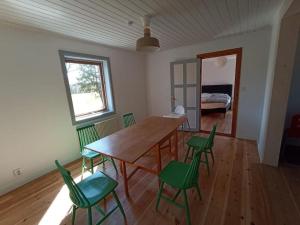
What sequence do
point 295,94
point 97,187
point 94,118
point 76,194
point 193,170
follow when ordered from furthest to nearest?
point 94,118 < point 295,94 < point 97,187 < point 193,170 < point 76,194

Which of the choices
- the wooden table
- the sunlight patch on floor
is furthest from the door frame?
the sunlight patch on floor

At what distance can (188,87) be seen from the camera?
400cm

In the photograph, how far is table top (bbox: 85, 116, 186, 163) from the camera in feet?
5.18

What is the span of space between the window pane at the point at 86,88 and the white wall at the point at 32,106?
0.30 m

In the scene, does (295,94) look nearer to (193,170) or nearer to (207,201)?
(207,201)

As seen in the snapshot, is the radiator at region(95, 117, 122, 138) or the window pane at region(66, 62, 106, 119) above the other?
the window pane at region(66, 62, 106, 119)

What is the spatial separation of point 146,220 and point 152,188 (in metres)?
0.50

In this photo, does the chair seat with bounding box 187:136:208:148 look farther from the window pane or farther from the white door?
the window pane

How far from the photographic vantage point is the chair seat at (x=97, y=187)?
1406 millimetres

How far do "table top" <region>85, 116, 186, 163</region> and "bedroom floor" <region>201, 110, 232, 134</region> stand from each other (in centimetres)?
235

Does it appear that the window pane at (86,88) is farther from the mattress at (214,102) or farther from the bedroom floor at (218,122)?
the mattress at (214,102)

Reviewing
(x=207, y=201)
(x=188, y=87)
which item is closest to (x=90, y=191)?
(x=207, y=201)

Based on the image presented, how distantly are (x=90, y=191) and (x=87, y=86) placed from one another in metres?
2.41

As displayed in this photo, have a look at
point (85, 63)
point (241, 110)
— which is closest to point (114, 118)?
point (85, 63)
